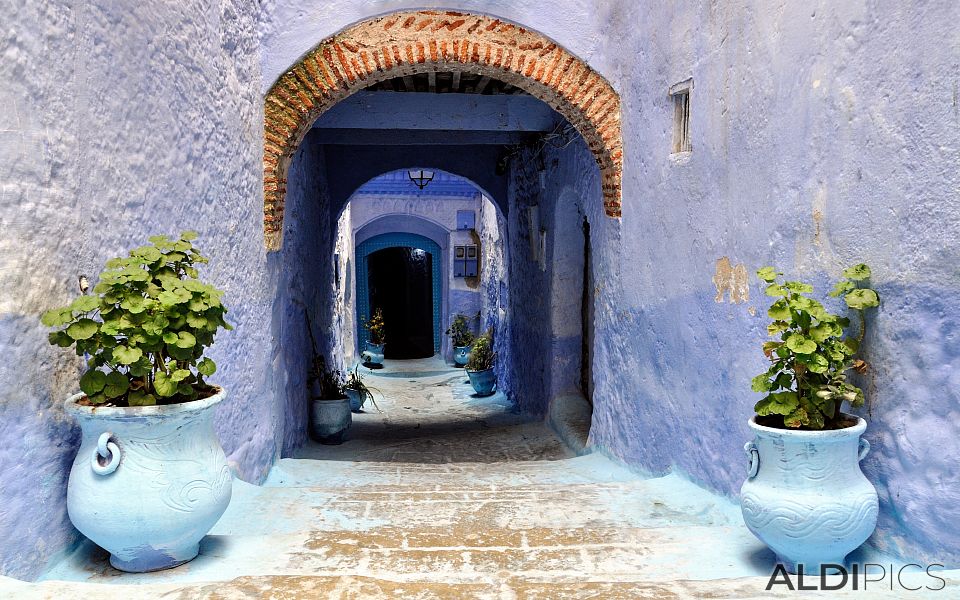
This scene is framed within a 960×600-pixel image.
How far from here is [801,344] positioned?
8.56 ft

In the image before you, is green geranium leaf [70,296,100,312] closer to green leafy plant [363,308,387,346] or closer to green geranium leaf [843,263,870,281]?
green geranium leaf [843,263,870,281]

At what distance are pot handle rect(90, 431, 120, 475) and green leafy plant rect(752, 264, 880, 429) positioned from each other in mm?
2073

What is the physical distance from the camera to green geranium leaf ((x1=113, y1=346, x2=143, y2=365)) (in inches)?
95.3

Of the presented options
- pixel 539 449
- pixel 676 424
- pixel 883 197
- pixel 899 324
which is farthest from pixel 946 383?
pixel 539 449

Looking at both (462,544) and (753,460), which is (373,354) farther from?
(753,460)

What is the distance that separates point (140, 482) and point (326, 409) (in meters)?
5.17

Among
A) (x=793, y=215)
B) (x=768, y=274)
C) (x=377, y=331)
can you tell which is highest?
(x=793, y=215)

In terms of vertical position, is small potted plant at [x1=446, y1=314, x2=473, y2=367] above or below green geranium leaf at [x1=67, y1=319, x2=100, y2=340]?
below

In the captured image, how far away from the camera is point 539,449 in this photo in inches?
276

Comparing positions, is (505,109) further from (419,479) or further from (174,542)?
(174,542)

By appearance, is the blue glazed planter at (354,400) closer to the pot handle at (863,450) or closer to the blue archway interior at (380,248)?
the pot handle at (863,450)

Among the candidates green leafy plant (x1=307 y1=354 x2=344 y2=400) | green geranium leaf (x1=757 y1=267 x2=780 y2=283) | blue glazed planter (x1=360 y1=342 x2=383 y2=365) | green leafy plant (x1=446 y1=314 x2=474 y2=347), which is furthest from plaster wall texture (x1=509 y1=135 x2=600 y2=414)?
blue glazed planter (x1=360 y1=342 x2=383 y2=365)

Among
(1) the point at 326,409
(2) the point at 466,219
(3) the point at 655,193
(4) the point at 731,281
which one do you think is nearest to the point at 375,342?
(2) the point at 466,219

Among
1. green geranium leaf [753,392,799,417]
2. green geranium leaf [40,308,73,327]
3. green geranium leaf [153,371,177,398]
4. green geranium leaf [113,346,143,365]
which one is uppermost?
green geranium leaf [40,308,73,327]
